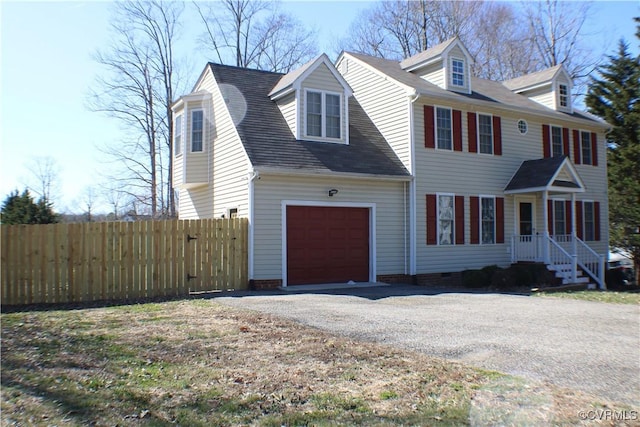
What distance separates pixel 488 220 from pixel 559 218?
12.5 ft

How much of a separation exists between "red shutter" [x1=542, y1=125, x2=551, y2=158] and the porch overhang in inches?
59.2

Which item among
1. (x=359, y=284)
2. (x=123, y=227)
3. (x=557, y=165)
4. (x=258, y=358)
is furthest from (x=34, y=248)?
(x=557, y=165)

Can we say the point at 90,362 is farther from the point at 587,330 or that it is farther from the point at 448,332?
the point at 587,330

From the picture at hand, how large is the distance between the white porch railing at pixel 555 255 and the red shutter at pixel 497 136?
307 cm

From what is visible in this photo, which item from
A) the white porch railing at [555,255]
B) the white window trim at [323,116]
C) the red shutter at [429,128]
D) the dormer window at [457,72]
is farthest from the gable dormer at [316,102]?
Result: the white porch railing at [555,255]

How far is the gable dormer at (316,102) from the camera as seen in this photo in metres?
15.3

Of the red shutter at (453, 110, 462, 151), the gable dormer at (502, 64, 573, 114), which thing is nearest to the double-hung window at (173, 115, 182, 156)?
the red shutter at (453, 110, 462, 151)

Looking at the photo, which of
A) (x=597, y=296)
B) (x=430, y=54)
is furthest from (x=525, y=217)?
(x=430, y=54)

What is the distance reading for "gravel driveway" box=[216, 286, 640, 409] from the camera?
5.90 metres

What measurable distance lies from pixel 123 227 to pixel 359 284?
6.53 m

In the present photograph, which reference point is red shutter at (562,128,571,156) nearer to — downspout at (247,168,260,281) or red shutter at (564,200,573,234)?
red shutter at (564,200,573,234)

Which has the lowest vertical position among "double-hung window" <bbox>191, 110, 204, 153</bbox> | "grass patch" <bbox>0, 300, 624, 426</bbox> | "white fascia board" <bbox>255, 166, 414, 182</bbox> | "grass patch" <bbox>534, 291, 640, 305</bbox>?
"grass patch" <bbox>534, 291, 640, 305</bbox>

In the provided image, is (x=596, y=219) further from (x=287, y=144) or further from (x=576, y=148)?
(x=287, y=144)
